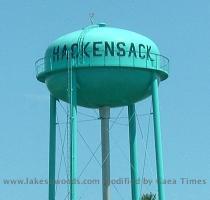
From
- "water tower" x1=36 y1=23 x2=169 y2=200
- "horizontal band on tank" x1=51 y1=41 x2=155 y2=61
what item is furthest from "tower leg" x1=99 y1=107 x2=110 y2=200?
"horizontal band on tank" x1=51 y1=41 x2=155 y2=61

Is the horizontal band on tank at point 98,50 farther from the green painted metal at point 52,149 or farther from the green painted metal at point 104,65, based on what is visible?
the green painted metal at point 52,149

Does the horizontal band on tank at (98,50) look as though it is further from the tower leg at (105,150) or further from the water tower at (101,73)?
the tower leg at (105,150)

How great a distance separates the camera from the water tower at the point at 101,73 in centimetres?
3147

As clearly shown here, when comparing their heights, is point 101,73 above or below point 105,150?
above

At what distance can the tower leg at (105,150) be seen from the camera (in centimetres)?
3369

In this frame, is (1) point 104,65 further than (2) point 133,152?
No

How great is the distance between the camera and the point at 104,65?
103 feet

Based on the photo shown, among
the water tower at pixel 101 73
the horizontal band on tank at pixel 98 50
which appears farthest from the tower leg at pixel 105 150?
the horizontal band on tank at pixel 98 50

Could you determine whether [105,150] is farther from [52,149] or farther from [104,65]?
[104,65]

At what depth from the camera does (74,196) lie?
98.6ft

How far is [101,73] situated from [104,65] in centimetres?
33

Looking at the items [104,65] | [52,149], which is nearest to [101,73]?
[104,65]

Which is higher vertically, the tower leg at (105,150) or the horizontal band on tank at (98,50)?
the horizontal band on tank at (98,50)

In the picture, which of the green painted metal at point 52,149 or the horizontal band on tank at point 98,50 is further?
the green painted metal at point 52,149
